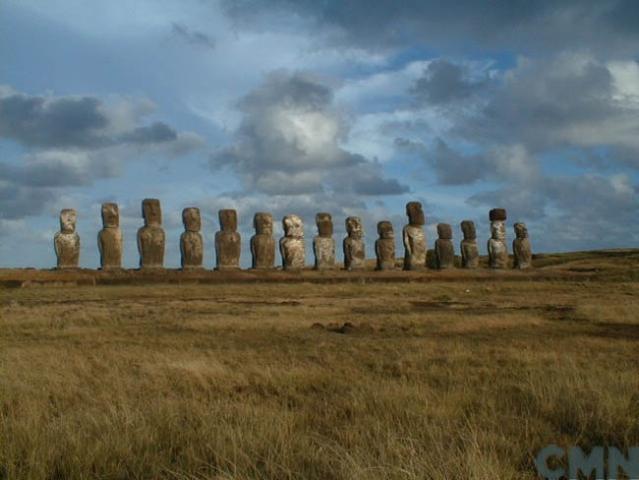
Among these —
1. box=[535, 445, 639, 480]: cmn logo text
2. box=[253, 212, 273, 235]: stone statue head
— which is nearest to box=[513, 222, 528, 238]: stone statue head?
box=[253, 212, 273, 235]: stone statue head

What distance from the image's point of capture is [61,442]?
5.09 m

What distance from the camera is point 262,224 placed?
100 feet

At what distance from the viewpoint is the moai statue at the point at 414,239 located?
3338cm

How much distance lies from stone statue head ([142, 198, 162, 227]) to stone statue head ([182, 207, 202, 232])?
3.42ft

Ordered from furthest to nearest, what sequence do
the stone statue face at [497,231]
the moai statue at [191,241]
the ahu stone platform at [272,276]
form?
the stone statue face at [497,231] < the moai statue at [191,241] < the ahu stone platform at [272,276]

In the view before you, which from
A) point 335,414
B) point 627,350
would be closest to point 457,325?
point 627,350

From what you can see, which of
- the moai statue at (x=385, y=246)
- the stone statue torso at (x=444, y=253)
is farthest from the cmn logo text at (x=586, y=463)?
the stone statue torso at (x=444, y=253)

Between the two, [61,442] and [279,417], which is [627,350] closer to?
[279,417]

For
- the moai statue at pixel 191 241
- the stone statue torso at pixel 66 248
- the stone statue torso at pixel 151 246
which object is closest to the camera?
the stone statue torso at pixel 66 248

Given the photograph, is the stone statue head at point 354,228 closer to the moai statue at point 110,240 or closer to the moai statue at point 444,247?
the moai statue at point 444,247

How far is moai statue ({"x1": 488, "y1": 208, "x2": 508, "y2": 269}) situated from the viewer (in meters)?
35.2

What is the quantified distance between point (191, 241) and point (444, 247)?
12.7 meters

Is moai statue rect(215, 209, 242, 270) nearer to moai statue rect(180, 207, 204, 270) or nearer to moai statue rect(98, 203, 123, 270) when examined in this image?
moai statue rect(180, 207, 204, 270)

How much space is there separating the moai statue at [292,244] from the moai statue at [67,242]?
8612mm
